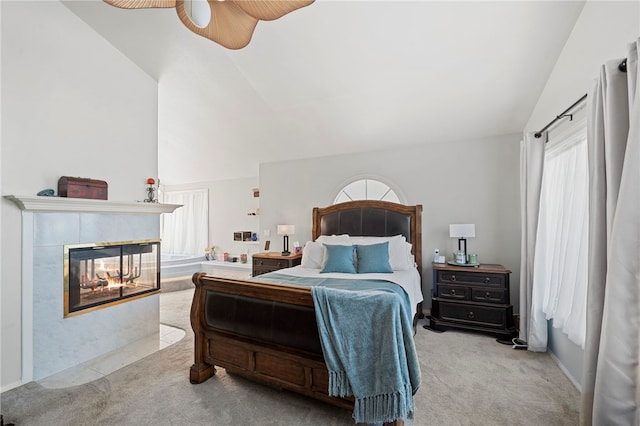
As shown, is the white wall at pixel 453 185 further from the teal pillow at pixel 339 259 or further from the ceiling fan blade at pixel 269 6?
the ceiling fan blade at pixel 269 6

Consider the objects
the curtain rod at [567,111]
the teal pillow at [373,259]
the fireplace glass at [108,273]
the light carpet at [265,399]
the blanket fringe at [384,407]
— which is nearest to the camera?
the curtain rod at [567,111]

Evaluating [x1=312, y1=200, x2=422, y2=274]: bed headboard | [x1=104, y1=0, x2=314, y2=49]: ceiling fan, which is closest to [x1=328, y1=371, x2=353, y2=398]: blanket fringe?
[x1=104, y1=0, x2=314, y2=49]: ceiling fan

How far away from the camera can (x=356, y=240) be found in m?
3.93

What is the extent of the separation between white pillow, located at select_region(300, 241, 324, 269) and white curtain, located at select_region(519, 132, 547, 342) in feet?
7.85

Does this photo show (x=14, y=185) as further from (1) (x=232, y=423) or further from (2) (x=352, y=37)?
(2) (x=352, y=37)

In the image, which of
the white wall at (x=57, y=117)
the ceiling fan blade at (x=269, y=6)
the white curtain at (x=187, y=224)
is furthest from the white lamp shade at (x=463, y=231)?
the white curtain at (x=187, y=224)

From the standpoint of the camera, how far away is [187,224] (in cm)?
741

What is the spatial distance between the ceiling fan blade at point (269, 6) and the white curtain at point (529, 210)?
2905 millimetres

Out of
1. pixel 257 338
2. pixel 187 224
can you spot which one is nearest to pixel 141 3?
pixel 257 338

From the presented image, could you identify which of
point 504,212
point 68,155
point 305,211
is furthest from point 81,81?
point 504,212

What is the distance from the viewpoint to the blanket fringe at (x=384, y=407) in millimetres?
1606

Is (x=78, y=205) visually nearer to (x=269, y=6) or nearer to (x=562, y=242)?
(x=269, y=6)

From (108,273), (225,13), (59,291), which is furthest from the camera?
(108,273)

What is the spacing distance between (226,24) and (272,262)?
3.43 meters
